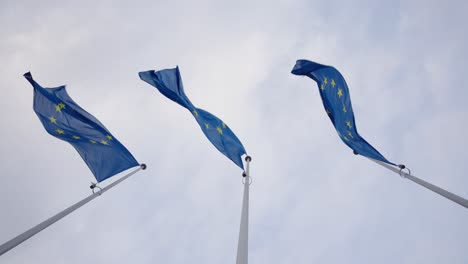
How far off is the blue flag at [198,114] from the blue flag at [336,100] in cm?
399

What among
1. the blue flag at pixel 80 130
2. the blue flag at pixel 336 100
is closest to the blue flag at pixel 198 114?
the blue flag at pixel 80 130

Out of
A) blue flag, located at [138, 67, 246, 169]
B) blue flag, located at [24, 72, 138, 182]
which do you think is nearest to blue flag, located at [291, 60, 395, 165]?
blue flag, located at [138, 67, 246, 169]

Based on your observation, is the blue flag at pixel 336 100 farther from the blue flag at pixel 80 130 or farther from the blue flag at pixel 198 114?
the blue flag at pixel 80 130

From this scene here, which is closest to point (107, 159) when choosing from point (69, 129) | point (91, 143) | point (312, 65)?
point (91, 143)

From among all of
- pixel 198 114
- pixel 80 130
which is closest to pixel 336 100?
pixel 198 114

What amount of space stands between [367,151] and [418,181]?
1.79 m

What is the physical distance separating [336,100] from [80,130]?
32.8 ft

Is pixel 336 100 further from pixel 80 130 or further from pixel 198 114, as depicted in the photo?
pixel 80 130

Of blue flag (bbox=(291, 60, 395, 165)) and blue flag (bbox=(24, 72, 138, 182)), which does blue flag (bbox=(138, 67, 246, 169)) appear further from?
blue flag (bbox=(291, 60, 395, 165))

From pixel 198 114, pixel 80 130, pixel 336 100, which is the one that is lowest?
pixel 80 130

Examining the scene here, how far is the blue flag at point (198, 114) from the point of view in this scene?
12.6 metres

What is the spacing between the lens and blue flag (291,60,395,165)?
36.9ft

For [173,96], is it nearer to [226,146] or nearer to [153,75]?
[153,75]

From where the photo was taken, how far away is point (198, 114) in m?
12.9
